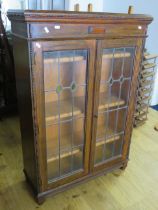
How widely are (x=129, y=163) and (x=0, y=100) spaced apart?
1723mm

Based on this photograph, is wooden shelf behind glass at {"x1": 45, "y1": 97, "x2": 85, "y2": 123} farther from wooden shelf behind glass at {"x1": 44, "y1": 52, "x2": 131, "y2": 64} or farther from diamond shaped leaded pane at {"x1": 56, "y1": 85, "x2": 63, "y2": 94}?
wooden shelf behind glass at {"x1": 44, "y1": 52, "x2": 131, "y2": 64}

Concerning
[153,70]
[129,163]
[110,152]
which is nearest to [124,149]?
[110,152]

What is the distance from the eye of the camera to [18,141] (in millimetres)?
2301

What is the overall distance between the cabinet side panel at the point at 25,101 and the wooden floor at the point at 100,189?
0.59 feet

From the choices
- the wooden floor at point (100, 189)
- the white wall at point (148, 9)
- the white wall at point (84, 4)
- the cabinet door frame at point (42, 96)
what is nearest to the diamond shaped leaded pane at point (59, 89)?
the cabinet door frame at point (42, 96)

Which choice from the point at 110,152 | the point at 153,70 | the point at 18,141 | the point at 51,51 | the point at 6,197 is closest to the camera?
the point at 51,51

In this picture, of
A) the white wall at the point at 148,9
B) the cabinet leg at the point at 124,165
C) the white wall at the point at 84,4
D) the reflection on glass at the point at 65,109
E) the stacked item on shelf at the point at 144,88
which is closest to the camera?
the reflection on glass at the point at 65,109

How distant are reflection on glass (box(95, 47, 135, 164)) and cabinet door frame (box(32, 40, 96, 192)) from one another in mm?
110

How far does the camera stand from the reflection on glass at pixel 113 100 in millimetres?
1460

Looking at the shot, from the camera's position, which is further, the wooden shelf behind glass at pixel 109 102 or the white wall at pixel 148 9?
the white wall at pixel 148 9

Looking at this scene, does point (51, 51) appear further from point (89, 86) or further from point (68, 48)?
point (89, 86)

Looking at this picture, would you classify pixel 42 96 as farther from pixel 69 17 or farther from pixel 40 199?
pixel 40 199

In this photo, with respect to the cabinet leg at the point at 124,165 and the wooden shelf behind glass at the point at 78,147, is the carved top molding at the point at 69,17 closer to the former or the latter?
the wooden shelf behind glass at the point at 78,147

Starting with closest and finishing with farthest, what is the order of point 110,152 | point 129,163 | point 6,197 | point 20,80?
point 20,80 < point 6,197 < point 110,152 < point 129,163
